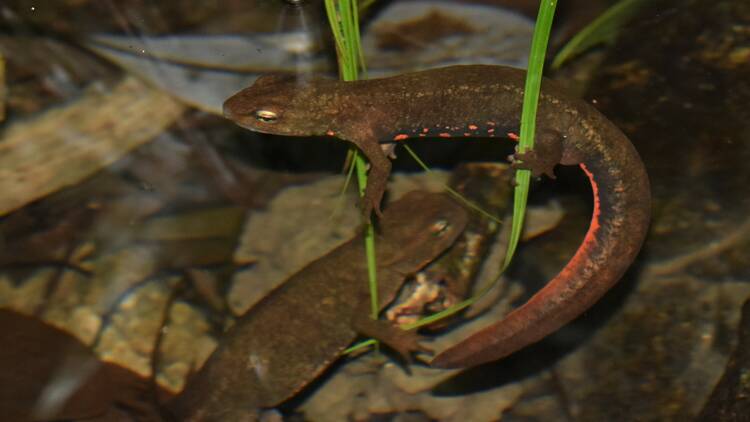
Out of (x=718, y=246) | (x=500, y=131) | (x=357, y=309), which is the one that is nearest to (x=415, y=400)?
(x=357, y=309)

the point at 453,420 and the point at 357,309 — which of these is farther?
the point at 357,309

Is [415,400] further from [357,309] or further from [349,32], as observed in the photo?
[349,32]

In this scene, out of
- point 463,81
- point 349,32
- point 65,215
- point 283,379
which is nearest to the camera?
point 349,32

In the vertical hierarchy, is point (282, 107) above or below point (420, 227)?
above

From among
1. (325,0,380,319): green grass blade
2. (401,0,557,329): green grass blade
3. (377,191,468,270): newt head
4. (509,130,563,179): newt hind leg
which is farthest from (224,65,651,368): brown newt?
(377,191,468,270): newt head

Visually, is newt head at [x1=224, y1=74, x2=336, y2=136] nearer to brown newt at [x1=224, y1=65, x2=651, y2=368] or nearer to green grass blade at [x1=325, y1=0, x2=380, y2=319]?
brown newt at [x1=224, y1=65, x2=651, y2=368]

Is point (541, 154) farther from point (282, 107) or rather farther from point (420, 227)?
point (282, 107)

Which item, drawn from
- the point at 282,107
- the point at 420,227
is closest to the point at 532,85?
the point at 282,107
